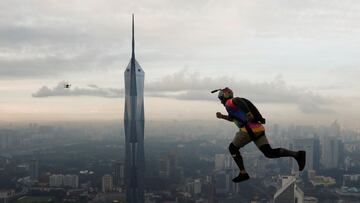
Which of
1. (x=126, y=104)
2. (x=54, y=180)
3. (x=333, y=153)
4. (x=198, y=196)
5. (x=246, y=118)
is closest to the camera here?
(x=246, y=118)

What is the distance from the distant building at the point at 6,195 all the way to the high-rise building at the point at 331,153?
3654cm

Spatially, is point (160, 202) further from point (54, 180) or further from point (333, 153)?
point (333, 153)

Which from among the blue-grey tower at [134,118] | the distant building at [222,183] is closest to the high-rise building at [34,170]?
the distant building at [222,183]

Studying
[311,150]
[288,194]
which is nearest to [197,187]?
[288,194]

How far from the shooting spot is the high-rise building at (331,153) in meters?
59.3

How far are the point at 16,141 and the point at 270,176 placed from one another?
3198 centimetres

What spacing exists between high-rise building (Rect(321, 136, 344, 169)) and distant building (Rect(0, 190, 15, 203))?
36539 mm

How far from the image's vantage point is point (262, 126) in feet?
11.9

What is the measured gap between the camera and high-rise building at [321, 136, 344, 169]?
5931 centimetres

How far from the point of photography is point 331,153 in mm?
59344

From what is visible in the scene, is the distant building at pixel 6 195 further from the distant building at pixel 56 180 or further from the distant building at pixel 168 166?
the distant building at pixel 168 166

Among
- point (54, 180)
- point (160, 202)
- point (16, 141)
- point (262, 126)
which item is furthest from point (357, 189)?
point (262, 126)

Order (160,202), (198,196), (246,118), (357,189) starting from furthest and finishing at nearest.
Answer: (357,189) → (198,196) → (160,202) → (246,118)

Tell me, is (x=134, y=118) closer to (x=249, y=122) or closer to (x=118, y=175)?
(x=118, y=175)
